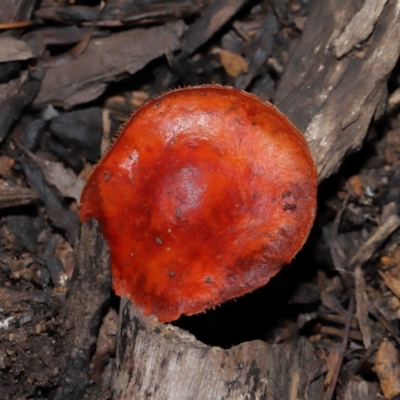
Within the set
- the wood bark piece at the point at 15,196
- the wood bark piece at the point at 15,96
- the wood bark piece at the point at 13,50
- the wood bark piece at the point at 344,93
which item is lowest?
the wood bark piece at the point at 15,196

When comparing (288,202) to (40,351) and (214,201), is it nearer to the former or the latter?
(214,201)

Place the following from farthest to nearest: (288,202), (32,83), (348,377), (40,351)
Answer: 1. (32,83)
2. (348,377)
3. (40,351)
4. (288,202)

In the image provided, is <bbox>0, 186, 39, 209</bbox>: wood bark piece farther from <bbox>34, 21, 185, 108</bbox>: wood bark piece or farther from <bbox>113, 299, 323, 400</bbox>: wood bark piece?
<bbox>113, 299, 323, 400</bbox>: wood bark piece

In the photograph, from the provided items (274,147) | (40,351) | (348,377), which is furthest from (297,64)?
(40,351)

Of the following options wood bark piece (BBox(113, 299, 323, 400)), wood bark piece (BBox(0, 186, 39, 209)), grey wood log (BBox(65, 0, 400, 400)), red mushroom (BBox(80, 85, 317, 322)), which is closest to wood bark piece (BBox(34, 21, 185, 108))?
wood bark piece (BBox(0, 186, 39, 209))

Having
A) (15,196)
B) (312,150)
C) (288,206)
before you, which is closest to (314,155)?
(312,150)

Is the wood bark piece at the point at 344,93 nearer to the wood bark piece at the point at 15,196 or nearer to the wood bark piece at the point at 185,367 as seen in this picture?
the wood bark piece at the point at 185,367

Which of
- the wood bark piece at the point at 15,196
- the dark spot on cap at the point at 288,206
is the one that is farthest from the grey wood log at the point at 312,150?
the wood bark piece at the point at 15,196
